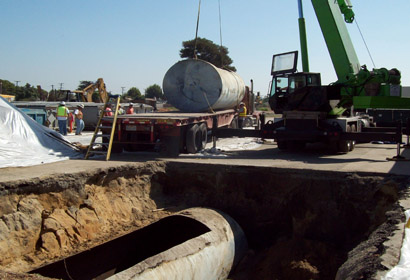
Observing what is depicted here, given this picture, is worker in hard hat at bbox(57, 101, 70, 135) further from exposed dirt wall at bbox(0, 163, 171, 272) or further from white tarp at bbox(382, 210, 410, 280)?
white tarp at bbox(382, 210, 410, 280)

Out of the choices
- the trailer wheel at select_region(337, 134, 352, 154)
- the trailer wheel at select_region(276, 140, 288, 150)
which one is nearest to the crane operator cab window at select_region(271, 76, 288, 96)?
the trailer wheel at select_region(276, 140, 288, 150)

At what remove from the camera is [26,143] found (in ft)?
34.3

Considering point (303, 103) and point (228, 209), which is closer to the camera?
point (228, 209)

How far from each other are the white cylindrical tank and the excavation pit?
557 centimetres

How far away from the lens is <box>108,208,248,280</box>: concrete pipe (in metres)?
6.05

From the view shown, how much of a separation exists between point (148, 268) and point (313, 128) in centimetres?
755

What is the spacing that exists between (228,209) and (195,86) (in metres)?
6.57

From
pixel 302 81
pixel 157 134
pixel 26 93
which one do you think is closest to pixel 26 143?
pixel 157 134

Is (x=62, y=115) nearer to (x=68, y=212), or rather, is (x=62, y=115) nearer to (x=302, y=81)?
(x=302, y=81)

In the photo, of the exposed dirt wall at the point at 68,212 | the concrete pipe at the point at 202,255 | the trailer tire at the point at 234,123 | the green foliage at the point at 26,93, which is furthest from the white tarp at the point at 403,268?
the green foliage at the point at 26,93

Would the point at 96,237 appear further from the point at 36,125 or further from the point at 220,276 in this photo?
the point at 36,125

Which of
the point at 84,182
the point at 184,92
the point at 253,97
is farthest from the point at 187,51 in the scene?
the point at 84,182

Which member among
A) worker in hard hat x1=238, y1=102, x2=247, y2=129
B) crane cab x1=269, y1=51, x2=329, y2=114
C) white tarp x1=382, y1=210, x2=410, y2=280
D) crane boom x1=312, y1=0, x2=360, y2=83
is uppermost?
crane boom x1=312, y1=0, x2=360, y2=83

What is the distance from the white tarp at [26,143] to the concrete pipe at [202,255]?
12.1 ft
